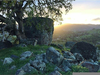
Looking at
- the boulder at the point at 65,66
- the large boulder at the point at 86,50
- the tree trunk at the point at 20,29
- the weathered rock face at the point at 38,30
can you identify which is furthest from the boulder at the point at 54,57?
the weathered rock face at the point at 38,30

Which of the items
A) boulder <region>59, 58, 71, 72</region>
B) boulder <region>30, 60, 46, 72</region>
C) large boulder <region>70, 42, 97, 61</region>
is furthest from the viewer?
large boulder <region>70, 42, 97, 61</region>

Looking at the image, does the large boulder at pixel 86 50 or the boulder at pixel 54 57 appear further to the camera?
the large boulder at pixel 86 50

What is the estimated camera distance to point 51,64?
918 centimetres

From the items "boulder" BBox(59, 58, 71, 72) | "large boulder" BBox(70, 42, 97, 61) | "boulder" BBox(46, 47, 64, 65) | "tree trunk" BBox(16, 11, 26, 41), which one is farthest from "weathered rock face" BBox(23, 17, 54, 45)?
"boulder" BBox(59, 58, 71, 72)

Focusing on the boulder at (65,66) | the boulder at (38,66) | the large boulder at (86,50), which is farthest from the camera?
the large boulder at (86,50)

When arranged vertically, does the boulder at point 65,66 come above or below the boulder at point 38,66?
below

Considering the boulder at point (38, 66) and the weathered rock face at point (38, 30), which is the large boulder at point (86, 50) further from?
the boulder at point (38, 66)

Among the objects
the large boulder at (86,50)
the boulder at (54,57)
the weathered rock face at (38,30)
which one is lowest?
the large boulder at (86,50)

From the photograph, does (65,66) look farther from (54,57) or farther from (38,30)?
(38,30)

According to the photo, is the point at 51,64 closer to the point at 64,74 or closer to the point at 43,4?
the point at 64,74

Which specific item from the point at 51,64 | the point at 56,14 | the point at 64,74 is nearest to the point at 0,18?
the point at 56,14

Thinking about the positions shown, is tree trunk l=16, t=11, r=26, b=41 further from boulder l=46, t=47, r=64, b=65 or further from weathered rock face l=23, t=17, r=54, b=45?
boulder l=46, t=47, r=64, b=65

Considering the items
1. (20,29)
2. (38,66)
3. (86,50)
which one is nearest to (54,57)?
(38,66)

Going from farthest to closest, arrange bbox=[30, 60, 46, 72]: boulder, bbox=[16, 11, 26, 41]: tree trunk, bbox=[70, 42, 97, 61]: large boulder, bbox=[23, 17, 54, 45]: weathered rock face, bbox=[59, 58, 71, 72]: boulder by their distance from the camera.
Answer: bbox=[23, 17, 54, 45]: weathered rock face
bbox=[16, 11, 26, 41]: tree trunk
bbox=[70, 42, 97, 61]: large boulder
bbox=[59, 58, 71, 72]: boulder
bbox=[30, 60, 46, 72]: boulder
